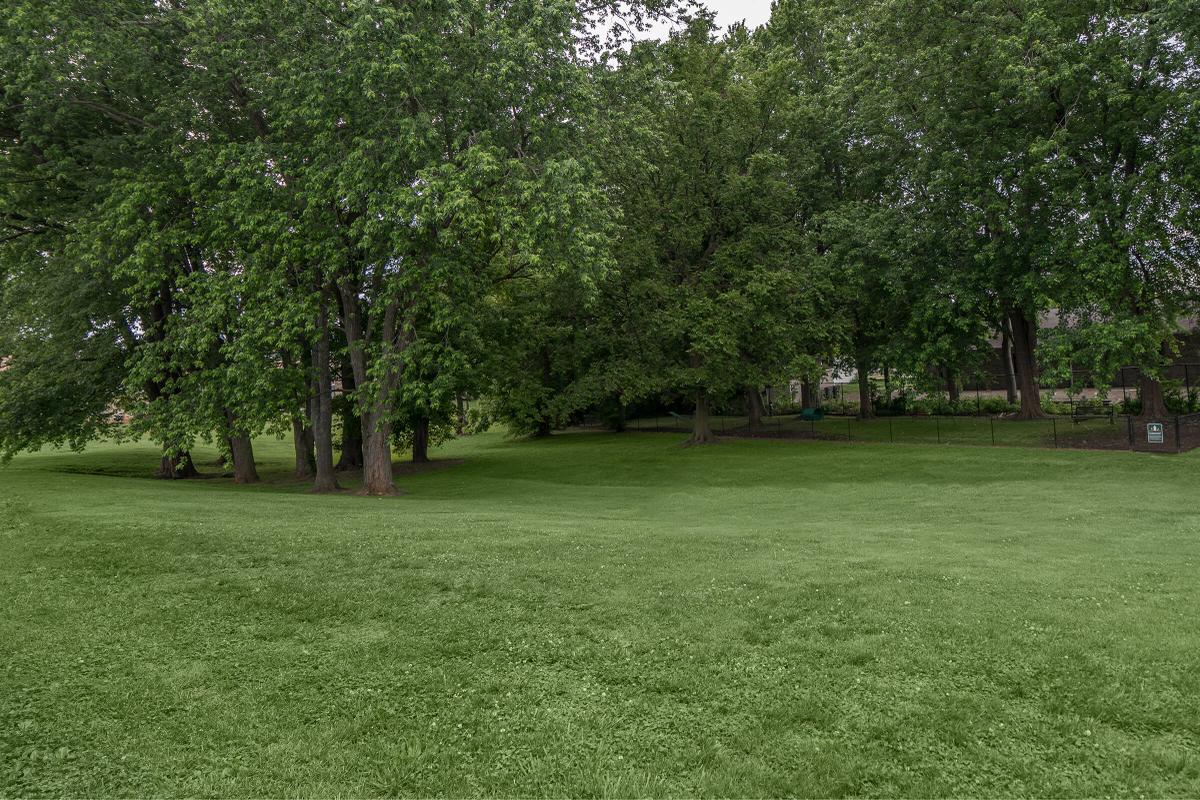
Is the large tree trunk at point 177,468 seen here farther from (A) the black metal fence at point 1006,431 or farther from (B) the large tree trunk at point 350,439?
(A) the black metal fence at point 1006,431

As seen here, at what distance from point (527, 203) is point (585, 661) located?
48.4ft

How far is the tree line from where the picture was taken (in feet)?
59.8

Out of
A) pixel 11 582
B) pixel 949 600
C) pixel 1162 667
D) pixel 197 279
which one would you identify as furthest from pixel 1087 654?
pixel 197 279

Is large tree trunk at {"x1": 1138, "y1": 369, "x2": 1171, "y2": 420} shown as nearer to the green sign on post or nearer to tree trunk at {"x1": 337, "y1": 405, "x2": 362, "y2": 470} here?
the green sign on post

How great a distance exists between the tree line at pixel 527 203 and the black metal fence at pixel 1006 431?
7.36 ft

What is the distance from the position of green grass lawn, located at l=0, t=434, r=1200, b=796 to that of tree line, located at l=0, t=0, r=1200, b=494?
9363 millimetres

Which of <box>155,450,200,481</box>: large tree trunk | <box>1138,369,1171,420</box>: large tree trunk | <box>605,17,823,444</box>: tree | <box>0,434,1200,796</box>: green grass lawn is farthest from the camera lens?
<box>155,450,200,481</box>: large tree trunk

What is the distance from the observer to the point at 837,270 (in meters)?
31.1

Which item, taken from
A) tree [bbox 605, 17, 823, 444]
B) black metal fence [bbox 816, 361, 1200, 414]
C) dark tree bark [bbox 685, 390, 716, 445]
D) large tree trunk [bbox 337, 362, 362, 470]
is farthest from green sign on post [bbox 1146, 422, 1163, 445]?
large tree trunk [bbox 337, 362, 362, 470]

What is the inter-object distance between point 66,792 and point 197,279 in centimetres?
1944

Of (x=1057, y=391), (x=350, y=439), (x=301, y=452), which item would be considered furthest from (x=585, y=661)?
(x=1057, y=391)

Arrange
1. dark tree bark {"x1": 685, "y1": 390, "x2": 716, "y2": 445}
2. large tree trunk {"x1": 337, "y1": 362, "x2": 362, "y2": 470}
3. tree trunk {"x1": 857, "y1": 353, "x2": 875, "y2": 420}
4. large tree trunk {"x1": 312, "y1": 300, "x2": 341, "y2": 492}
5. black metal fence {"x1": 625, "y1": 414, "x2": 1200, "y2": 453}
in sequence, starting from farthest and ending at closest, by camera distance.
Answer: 1. tree trunk {"x1": 857, "y1": 353, "x2": 875, "y2": 420}
2. dark tree bark {"x1": 685, "y1": 390, "x2": 716, "y2": 445}
3. large tree trunk {"x1": 337, "y1": 362, "x2": 362, "y2": 470}
4. black metal fence {"x1": 625, "y1": 414, "x2": 1200, "y2": 453}
5. large tree trunk {"x1": 312, "y1": 300, "x2": 341, "y2": 492}

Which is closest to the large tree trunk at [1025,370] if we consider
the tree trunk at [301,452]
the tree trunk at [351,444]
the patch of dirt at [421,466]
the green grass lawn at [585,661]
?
the green grass lawn at [585,661]

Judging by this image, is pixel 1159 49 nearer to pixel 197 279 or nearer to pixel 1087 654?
pixel 1087 654
